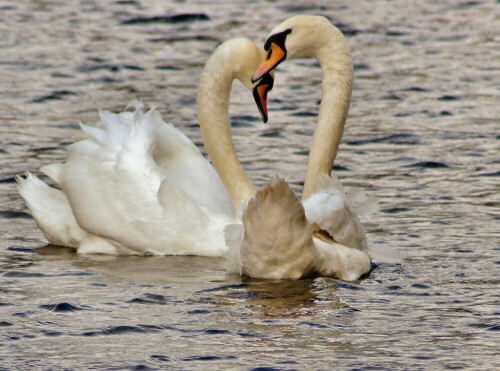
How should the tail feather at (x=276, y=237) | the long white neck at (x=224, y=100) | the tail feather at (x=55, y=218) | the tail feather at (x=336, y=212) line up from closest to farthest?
the tail feather at (x=276, y=237)
the tail feather at (x=336, y=212)
the long white neck at (x=224, y=100)
the tail feather at (x=55, y=218)

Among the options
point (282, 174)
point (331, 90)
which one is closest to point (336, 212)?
point (331, 90)

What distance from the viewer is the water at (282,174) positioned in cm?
625

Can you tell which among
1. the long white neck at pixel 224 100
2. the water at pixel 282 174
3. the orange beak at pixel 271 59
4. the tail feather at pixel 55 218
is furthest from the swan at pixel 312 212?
the tail feather at pixel 55 218

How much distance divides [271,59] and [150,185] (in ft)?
4.02

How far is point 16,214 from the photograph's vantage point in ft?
31.9

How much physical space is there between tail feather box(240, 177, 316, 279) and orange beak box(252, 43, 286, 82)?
1.33m

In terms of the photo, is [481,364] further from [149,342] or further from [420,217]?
[420,217]

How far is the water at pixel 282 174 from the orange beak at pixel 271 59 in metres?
1.36

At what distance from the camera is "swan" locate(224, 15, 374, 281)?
23.4 ft

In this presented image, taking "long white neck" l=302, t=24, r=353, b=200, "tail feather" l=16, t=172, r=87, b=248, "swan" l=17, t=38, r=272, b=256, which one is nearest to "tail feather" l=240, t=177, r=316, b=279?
"swan" l=17, t=38, r=272, b=256

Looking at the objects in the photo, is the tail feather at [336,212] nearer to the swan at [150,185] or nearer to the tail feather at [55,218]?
the swan at [150,185]

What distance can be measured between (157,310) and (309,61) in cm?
1033

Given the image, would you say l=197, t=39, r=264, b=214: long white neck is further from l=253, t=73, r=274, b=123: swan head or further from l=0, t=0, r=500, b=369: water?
l=0, t=0, r=500, b=369: water

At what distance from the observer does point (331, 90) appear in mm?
8539
